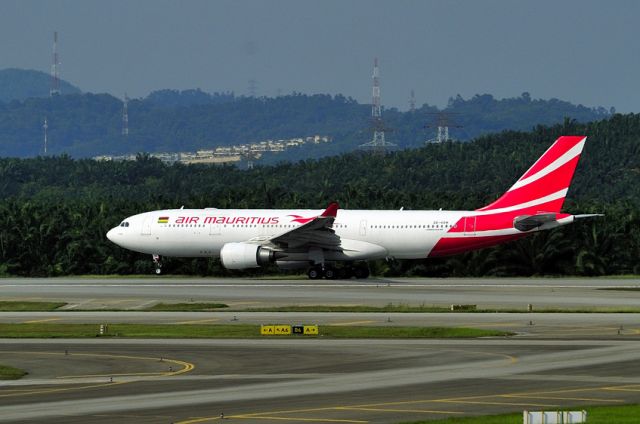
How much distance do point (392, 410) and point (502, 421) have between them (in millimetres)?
2766

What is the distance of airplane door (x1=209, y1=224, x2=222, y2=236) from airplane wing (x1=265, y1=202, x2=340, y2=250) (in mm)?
3413

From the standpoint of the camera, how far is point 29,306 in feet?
181

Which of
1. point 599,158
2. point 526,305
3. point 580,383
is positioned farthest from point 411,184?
point 580,383

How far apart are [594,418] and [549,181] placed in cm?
4413

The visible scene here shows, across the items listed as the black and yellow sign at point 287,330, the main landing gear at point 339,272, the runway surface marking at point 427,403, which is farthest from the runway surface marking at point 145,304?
the runway surface marking at point 427,403

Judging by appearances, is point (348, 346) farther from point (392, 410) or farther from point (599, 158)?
point (599, 158)

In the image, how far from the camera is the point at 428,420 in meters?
26.2

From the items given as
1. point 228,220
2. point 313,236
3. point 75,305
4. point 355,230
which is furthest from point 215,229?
point 75,305

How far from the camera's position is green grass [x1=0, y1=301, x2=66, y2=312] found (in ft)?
178

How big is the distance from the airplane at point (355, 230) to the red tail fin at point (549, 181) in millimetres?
56

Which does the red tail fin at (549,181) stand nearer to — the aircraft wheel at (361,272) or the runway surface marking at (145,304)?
the aircraft wheel at (361,272)

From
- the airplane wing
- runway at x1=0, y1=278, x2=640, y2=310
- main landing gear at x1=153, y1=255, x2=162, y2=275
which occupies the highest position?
the airplane wing

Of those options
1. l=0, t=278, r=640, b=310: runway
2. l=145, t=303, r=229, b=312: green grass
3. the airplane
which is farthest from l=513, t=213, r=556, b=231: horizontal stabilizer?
l=145, t=303, r=229, b=312: green grass

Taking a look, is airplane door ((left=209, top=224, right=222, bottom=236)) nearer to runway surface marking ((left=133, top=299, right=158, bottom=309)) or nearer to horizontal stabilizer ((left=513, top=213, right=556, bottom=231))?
runway surface marking ((left=133, top=299, right=158, bottom=309))
